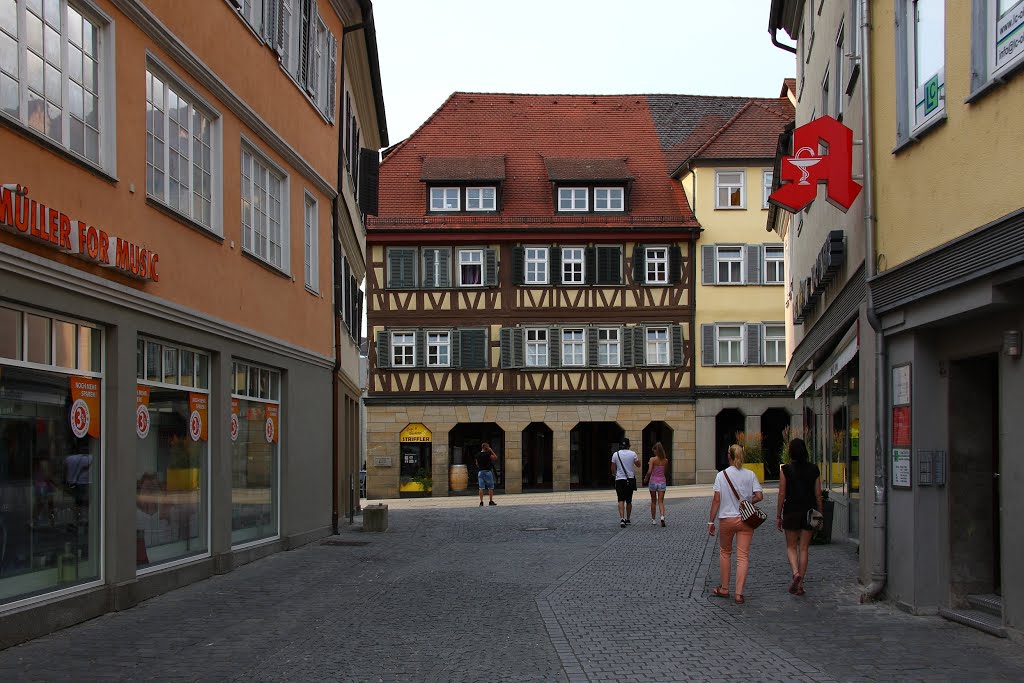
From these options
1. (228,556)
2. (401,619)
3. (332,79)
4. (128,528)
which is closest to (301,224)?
(332,79)

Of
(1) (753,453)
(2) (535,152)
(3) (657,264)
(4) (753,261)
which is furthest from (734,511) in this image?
(2) (535,152)

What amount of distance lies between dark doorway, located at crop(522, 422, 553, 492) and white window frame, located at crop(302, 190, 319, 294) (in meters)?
24.5

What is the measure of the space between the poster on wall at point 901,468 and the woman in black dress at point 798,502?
1228mm

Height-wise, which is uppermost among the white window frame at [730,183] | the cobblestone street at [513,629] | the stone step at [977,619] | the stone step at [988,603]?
the white window frame at [730,183]

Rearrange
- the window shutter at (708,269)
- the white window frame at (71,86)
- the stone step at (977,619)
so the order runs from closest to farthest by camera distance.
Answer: the stone step at (977,619) → the white window frame at (71,86) → the window shutter at (708,269)

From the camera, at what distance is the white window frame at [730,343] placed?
41.5 m

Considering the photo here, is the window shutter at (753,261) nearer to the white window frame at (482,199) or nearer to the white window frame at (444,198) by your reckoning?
the white window frame at (482,199)

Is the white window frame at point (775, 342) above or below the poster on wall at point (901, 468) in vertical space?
above

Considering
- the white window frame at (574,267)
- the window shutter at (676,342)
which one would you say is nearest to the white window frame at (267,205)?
the white window frame at (574,267)

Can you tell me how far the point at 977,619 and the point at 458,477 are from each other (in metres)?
32.0

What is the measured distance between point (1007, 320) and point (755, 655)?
3.22 meters

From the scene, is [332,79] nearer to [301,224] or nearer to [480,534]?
[301,224]

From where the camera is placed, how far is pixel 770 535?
19859 millimetres

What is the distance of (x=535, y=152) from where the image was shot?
4469cm
